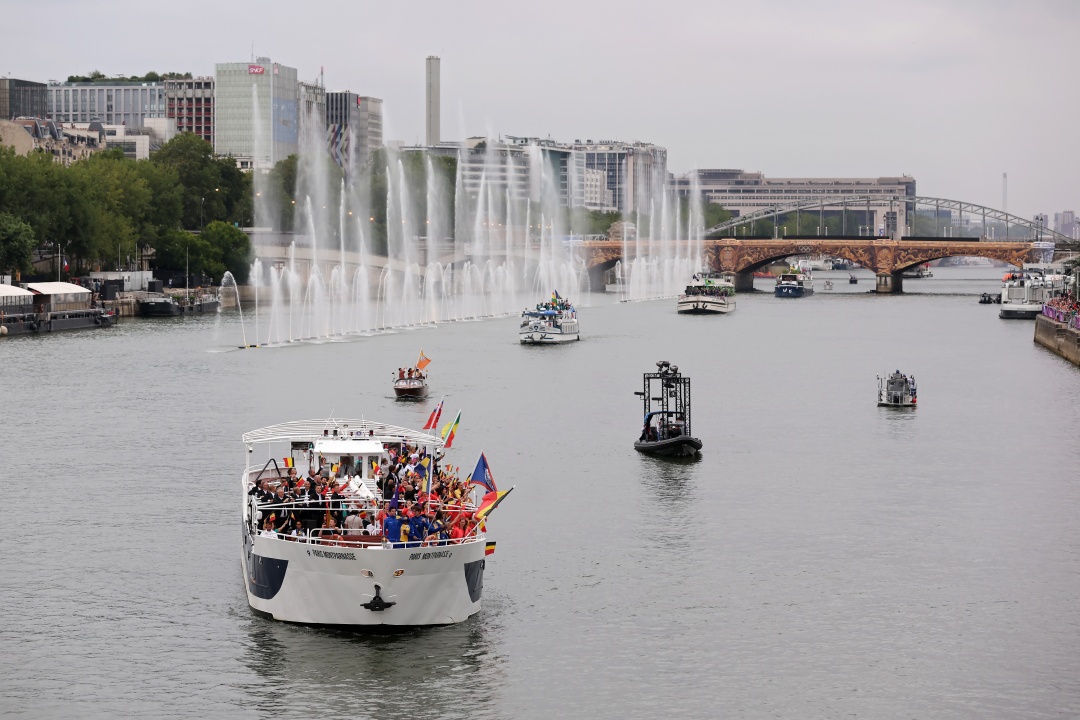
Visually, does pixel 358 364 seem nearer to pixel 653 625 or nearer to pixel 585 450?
Answer: pixel 585 450

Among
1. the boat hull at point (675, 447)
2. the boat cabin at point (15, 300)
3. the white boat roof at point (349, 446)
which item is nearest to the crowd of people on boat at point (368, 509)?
the white boat roof at point (349, 446)

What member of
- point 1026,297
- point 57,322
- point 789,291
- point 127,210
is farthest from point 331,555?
point 789,291

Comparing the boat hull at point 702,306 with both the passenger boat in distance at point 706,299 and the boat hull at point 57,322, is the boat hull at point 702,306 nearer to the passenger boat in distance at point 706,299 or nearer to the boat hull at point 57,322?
the passenger boat in distance at point 706,299

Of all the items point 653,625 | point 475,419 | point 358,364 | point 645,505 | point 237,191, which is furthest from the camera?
point 237,191

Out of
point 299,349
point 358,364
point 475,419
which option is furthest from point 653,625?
point 299,349

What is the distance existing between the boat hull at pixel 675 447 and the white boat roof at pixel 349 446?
1863cm

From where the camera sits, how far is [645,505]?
150ft

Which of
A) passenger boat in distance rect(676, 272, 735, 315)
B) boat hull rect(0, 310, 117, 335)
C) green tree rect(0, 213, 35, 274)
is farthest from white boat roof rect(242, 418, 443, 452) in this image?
passenger boat in distance rect(676, 272, 735, 315)

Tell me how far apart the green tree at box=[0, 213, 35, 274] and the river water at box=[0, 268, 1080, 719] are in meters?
43.6

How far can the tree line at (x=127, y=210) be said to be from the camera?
12553 centimetres

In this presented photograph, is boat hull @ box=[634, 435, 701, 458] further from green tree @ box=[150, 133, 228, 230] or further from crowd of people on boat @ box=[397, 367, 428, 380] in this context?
green tree @ box=[150, 133, 228, 230]

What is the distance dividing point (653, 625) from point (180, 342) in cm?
7106

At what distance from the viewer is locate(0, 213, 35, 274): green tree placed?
117375mm

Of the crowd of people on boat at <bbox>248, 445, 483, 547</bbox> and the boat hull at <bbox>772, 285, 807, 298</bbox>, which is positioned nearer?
the crowd of people on boat at <bbox>248, 445, 483, 547</bbox>
